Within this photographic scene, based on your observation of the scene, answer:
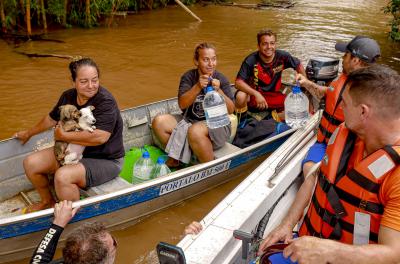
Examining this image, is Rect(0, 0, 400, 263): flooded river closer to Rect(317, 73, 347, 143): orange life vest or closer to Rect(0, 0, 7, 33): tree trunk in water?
Rect(0, 0, 7, 33): tree trunk in water

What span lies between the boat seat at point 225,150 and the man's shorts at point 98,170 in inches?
49.3

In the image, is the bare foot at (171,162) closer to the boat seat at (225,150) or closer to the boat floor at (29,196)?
the boat seat at (225,150)

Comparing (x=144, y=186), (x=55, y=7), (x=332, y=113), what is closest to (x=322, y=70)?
(x=332, y=113)

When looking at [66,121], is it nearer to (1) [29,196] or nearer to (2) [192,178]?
(1) [29,196]

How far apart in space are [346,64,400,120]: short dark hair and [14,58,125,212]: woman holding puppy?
2339mm

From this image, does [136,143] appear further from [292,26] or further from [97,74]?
[292,26]

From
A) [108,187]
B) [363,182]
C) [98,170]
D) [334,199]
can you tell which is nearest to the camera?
[363,182]

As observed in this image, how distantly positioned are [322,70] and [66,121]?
3.40 metres

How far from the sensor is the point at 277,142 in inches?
201

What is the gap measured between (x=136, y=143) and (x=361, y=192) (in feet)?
11.7

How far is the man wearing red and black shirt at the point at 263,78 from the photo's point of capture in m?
5.35

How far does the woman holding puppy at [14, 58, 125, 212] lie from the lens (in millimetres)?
3629

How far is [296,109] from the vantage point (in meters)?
5.24

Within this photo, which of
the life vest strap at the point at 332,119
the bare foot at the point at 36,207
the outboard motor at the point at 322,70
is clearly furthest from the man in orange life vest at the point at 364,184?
the outboard motor at the point at 322,70
